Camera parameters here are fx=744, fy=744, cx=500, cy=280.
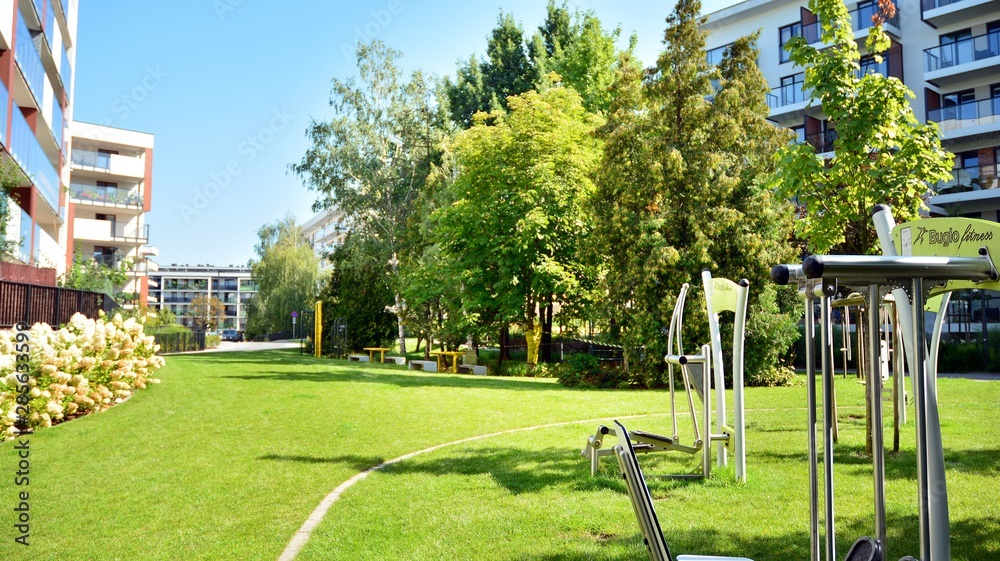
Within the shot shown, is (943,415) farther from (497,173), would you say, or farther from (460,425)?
(497,173)

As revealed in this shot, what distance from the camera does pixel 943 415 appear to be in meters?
11.2

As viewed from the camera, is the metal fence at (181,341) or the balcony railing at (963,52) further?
the metal fence at (181,341)

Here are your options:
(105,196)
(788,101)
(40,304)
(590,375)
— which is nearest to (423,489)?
(40,304)

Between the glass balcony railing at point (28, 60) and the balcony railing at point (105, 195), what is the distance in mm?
27606

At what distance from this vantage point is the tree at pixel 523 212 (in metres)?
24.7

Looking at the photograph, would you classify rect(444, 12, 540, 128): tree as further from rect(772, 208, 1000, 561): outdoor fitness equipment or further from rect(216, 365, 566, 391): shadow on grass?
rect(772, 208, 1000, 561): outdoor fitness equipment

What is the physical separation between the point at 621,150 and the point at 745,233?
398 centimetres

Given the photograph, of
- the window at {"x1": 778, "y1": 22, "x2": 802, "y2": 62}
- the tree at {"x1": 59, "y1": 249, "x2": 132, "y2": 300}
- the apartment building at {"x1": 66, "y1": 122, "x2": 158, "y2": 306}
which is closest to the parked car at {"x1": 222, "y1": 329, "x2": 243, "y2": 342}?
the apartment building at {"x1": 66, "y1": 122, "x2": 158, "y2": 306}

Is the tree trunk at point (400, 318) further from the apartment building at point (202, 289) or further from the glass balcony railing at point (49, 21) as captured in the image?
the apartment building at point (202, 289)

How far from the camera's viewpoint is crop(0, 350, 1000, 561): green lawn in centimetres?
529

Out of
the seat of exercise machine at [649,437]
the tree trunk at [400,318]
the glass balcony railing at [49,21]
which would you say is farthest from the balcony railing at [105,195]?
the seat of exercise machine at [649,437]

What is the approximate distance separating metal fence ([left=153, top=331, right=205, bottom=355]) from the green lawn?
29128 millimetres

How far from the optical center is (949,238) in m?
2.63

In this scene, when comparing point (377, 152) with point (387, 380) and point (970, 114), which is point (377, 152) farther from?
point (970, 114)
